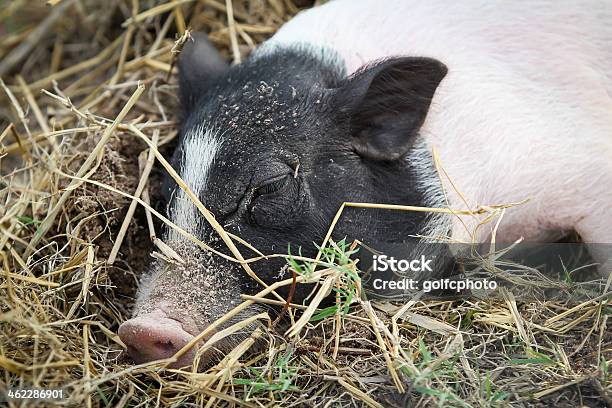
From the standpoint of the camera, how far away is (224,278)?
2.35 meters

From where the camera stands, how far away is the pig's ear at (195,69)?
2.89 metres

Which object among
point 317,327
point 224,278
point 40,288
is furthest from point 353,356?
point 40,288

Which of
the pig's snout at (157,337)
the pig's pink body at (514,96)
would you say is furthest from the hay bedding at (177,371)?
the pig's pink body at (514,96)

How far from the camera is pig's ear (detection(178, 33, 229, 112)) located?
9.49ft

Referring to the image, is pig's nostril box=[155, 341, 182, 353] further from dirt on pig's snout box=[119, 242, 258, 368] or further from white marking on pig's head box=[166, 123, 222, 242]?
white marking on pig's head box=[166, 123, 222, 242]

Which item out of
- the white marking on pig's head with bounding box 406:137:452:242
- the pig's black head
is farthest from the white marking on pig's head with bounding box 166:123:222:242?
the white marking on pig's head with bounding box 406:137:452:242

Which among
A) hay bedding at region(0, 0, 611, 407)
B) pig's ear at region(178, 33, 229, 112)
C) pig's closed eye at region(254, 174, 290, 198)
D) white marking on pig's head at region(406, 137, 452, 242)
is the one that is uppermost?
pig's ear at region(178, 33, 229, 112)

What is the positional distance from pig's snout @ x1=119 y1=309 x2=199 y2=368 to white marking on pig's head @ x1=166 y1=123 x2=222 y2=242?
1.14 feet

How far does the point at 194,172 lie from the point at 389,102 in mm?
710

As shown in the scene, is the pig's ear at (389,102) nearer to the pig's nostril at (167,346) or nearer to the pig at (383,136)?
the pig at (383,136)

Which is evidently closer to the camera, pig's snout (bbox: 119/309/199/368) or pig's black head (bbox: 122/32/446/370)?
pig's snout (bbox: 119/309/199/368)

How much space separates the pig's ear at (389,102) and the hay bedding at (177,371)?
54 centimetres

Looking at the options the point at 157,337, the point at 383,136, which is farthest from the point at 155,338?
the point at 383,136

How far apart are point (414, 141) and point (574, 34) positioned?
31.1 inches
